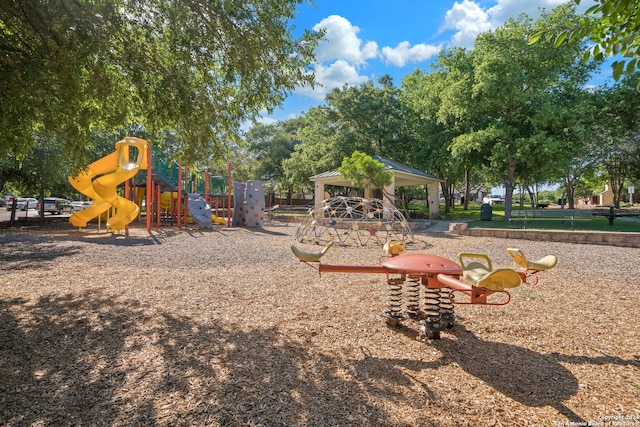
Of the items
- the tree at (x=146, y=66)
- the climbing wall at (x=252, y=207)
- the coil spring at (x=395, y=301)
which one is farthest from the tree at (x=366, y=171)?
the coil spring at (x=395, y=301)

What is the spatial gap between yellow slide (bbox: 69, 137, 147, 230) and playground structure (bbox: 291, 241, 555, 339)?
→ 14160 millimetres

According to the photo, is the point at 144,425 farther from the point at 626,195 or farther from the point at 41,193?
the point at 626,195

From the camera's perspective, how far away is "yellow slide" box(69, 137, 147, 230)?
15.3 meters

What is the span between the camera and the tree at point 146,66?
483 centimetres

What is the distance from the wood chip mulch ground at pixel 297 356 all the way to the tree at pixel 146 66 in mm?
2878

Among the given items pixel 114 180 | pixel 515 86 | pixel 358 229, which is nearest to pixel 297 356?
pixel 358 229

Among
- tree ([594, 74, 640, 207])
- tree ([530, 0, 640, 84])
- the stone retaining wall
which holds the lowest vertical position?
the stone retaining wall

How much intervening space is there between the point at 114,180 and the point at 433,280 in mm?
15781

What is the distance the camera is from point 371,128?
30375mm

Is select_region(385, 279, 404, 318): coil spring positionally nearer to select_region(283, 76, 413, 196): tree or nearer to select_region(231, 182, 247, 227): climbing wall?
select_region(231, 182, 247, 227): climbing wall

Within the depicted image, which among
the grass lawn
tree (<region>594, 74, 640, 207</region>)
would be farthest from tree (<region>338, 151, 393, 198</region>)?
tree (<region>594, 74, 640, 207</region>)

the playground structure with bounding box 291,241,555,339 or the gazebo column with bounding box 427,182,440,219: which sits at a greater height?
the gazebo column with bounding box 427,182,440,219

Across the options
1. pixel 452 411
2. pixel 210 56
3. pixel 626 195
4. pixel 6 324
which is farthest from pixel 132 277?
pixel 626 195

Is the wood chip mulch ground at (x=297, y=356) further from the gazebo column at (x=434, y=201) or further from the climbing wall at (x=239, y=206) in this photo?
the gazebo column at (x=434, y=201)
